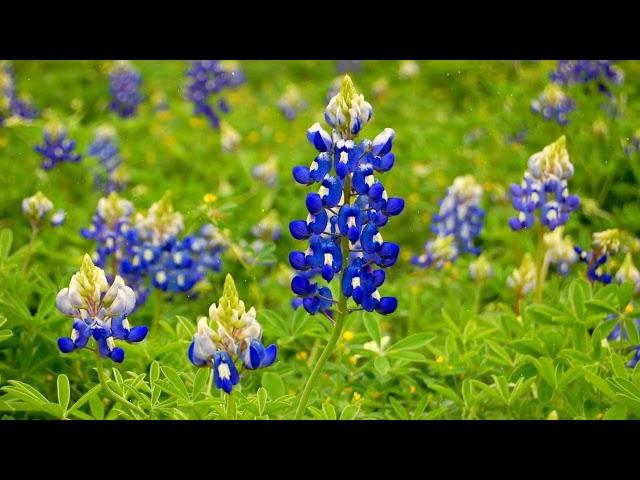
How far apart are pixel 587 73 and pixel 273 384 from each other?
3.33m

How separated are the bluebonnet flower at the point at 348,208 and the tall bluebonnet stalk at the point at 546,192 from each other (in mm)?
1102

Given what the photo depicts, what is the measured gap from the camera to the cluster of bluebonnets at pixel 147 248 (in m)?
3.30

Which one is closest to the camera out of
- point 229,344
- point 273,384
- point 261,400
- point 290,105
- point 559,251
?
point 229,344

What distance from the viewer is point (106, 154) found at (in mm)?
5219

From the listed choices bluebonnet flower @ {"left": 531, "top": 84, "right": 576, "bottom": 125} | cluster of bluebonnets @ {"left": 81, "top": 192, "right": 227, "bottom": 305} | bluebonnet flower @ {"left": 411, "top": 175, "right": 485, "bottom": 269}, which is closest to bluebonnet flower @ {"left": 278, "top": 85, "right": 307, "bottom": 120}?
bluebonnet flower @ {"left": 531, "top": 84, "right": 576, "bottom": 125}

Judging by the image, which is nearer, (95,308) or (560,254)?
(95,308)

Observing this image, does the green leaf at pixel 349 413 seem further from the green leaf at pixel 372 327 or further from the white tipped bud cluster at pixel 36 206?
the white tipped bud cluster at pixel 36 206

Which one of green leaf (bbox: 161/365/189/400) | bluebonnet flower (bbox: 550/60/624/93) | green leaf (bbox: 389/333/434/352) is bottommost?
green leaf (bbox: 161/365/189/400)

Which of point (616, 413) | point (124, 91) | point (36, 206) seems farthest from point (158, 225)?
point (124, 91)

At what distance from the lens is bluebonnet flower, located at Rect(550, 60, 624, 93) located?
513cm

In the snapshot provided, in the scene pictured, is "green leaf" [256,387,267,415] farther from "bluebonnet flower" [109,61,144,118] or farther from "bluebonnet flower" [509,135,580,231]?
"bluebonnet flower" [109,61,144,118]

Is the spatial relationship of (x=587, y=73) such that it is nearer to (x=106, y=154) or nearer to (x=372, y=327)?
(x=106, y=154)

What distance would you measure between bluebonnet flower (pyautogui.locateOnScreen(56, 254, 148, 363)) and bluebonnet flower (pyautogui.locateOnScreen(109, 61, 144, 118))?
4332mm
